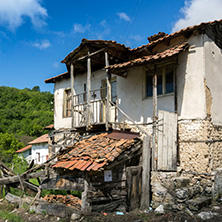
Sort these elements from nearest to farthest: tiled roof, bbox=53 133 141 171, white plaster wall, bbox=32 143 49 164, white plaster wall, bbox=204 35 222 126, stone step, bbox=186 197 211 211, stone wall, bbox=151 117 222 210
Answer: stone step, bbox=186 197 211 211
tiled roof, bbox=53 133 141 171
stone wall, bbox=151 117 222 210
white plaster wall, bbox=204 35 222 126
white plaster wall, bbox=32 143 49 164

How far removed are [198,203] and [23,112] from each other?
45203 millimetres

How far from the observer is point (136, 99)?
9.24 m

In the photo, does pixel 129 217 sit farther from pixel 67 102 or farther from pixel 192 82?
pixel 67 102

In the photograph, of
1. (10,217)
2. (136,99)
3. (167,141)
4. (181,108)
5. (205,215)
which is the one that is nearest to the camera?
(205,215)

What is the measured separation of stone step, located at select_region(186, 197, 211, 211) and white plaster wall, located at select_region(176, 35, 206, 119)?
2.50m

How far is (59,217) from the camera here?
648cm

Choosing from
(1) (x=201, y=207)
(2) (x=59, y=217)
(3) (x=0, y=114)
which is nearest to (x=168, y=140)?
(1) (x=201, y=207)

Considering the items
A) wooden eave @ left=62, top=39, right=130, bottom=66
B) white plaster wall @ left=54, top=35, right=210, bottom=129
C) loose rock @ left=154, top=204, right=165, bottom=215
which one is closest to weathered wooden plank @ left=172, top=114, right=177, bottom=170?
white plaster wall @ left=54, top=35, right=210, bottom=129

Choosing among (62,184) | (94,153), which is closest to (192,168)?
(94,153)

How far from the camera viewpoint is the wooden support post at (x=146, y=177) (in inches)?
282

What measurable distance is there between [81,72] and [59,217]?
25.9ft

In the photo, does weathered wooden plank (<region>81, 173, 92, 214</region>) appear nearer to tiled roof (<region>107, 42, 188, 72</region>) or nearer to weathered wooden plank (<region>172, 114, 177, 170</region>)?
weathered wooden plank (<region>172, 114, 177, 170</region>)

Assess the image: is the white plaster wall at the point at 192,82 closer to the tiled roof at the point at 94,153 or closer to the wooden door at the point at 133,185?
the tiled roof at the point at 94,153

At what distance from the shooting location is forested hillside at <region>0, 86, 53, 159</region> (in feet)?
133
